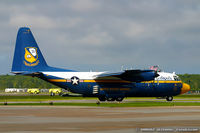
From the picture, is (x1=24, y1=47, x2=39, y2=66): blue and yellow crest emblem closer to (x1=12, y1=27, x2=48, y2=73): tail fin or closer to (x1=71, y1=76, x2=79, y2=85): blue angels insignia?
(x1=12, y1=27, x2=48, y2=73): tail fin

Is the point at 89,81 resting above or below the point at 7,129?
above

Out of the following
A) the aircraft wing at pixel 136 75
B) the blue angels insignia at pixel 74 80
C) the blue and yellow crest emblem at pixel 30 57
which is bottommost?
the blue angels insignia at pixel 74 80

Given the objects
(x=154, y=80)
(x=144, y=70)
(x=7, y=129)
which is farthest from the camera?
(x=154, y=80)

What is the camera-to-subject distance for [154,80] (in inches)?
2504

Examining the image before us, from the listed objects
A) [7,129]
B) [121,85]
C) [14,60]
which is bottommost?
[7,129]

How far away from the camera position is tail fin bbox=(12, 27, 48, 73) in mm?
59250

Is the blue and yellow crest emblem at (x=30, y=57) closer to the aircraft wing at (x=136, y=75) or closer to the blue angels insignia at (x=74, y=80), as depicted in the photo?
the blue angels insignia at (x=74, y=80)

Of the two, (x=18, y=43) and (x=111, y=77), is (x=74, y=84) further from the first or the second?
(x=18, y=43)

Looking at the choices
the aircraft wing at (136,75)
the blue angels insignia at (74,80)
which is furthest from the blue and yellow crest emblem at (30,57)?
the aircraft wing at (136,75)

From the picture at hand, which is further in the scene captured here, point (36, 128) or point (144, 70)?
point (144, 70)

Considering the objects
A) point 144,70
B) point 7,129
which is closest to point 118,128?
point 7,129

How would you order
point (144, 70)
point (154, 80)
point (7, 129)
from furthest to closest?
point (154, 80) < point (144, 70) < point (7, 129)

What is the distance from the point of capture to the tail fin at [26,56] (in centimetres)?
5925

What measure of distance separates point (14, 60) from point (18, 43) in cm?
265
